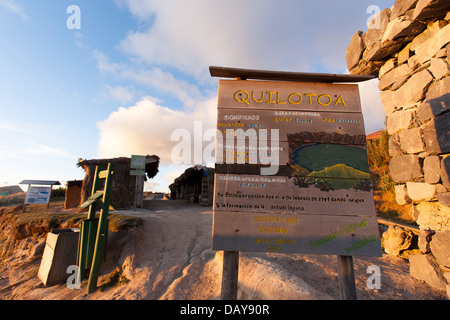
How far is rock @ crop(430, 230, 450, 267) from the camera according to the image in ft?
9.95

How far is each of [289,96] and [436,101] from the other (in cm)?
239

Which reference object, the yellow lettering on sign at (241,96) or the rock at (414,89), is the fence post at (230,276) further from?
the rock at (414,89)

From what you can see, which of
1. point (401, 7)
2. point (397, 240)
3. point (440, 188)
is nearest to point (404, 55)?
point (401, 7)

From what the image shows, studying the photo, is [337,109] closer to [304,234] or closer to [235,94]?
[235,94]

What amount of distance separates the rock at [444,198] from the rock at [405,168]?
0.40m

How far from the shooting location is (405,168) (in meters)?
3.62

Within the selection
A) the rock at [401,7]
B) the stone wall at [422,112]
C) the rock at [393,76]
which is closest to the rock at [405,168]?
the stone wall at [422,112]

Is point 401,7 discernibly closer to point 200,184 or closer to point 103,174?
point 103,174

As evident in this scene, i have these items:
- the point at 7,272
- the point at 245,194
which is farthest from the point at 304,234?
the point at 7,272

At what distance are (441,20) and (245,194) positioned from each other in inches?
169

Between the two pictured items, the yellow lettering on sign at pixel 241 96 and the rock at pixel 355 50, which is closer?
the yellow lettering on sign at pixel 241 96

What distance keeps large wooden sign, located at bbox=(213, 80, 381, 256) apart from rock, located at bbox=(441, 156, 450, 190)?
1.45 metres

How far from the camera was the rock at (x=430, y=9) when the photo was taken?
10.2 feet

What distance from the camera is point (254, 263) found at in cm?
422
